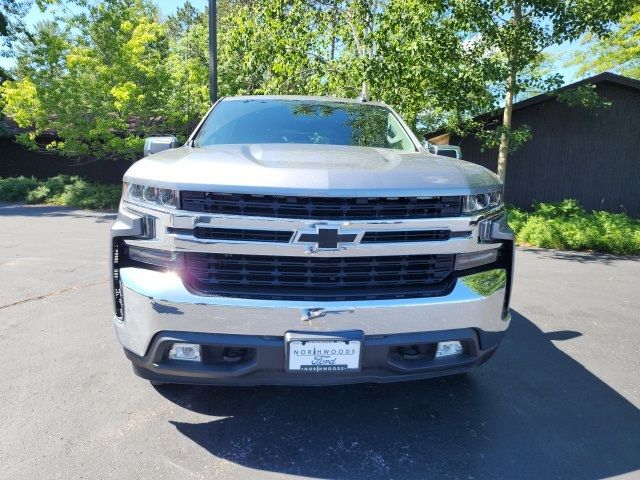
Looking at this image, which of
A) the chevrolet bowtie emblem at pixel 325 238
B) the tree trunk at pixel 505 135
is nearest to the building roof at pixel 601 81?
the tree trunk at pixel 505 135

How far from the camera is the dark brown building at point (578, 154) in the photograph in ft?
43.5

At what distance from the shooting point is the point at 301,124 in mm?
3688

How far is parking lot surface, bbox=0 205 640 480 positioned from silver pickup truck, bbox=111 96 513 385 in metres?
0.46

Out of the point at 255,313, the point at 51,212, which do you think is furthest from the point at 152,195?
the point at 51,212

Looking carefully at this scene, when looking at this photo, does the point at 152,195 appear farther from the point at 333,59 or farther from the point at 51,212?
the point at 51,212

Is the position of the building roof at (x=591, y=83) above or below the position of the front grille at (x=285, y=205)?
above

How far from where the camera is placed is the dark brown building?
43.5 feet

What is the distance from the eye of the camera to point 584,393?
10.5 ft

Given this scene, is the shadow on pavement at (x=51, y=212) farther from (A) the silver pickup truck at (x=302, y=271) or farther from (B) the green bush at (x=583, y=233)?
(A) the silver pickup truck at (x=302, y=271)

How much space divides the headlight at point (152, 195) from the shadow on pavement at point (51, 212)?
10.4 meters

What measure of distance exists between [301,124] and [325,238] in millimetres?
1764

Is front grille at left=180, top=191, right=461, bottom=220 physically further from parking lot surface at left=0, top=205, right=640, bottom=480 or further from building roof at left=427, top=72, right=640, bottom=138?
building roof at left=427, top=72, right=640, bottom=138

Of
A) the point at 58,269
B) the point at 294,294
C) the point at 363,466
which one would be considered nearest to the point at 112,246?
the point at 294,294

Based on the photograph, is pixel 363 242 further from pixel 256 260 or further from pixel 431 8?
pixel 431 8
